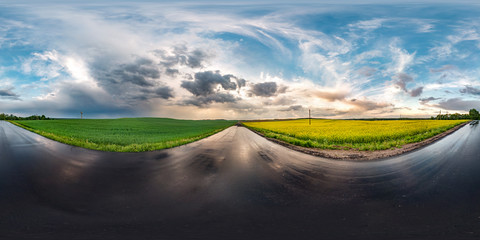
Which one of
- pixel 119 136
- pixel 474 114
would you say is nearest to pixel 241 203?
pixel 119 136

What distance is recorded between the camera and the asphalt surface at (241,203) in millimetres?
3889

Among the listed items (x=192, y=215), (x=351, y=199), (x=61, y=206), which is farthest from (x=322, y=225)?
(x=61, y=206)

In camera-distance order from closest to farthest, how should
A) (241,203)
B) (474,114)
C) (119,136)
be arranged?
(241,203), (119,136), (474,114)

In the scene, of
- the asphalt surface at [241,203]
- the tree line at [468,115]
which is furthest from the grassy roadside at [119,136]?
the tree line at [468,115]

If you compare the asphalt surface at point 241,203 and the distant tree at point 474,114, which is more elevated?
the distant tree at point 474,114

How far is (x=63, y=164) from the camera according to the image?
29.7 feet

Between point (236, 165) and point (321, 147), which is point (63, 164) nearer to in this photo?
point (236, 165)

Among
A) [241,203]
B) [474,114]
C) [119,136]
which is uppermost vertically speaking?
[474,114]

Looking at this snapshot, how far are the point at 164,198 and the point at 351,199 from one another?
4763 millimetres

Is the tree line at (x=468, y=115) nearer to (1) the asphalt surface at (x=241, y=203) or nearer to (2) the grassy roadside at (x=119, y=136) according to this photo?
(2) the grassy roadside at (x=119, y=136)

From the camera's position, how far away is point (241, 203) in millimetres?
4938

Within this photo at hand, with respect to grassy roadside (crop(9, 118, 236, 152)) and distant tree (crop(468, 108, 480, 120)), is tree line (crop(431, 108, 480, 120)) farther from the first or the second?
grassy roadside (crop(9, 118, 236, 152))

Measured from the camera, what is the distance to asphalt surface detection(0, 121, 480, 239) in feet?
12.8

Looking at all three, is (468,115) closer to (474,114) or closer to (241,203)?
(474,114)
